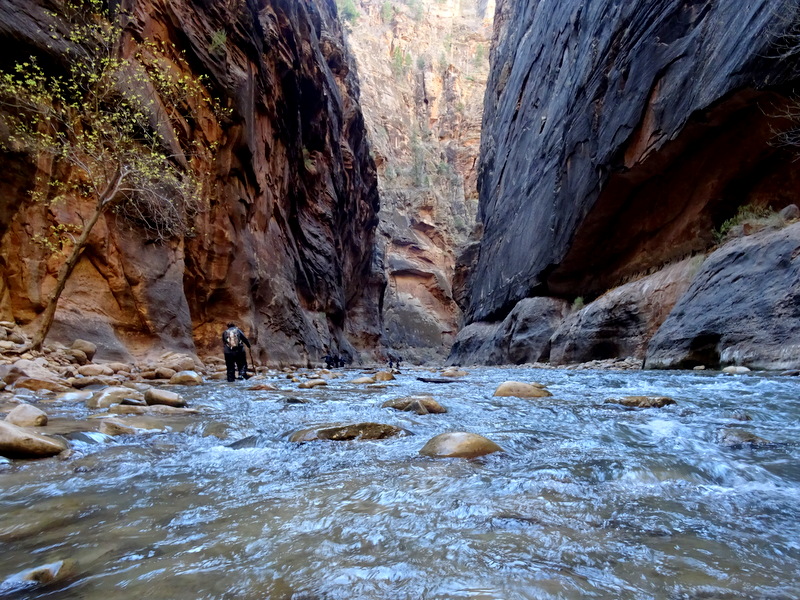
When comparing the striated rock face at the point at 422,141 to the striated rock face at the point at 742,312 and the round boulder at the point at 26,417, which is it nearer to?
the striated rock face at the point at 742,312

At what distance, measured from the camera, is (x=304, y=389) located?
7.61m

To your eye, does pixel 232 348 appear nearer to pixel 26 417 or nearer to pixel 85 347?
pixel 85 347

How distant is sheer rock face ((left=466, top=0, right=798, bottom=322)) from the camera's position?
9.37m

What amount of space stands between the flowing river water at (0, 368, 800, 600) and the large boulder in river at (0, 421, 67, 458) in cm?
14

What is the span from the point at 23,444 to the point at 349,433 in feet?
6.80

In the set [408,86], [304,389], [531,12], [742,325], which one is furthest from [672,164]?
[408,86]

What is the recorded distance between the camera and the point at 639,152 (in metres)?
12.3

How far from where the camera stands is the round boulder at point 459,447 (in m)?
2.77

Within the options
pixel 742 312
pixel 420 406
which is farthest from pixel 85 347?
pixel 742 312

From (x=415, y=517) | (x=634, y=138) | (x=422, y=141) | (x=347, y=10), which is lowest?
(x=415, y=517)

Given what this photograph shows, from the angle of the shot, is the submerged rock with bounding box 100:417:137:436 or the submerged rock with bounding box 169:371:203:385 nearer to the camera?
the submerged rock with bounding box 100:417:137:436

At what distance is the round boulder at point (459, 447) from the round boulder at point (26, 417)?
2.94 meters

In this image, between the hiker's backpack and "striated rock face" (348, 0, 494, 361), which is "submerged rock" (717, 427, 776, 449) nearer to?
the hiker's backpack

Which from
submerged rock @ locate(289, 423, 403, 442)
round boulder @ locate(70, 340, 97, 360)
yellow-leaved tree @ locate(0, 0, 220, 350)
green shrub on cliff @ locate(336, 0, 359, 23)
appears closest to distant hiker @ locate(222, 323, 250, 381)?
round boulder @ locate(70, 340, 97, 360)
